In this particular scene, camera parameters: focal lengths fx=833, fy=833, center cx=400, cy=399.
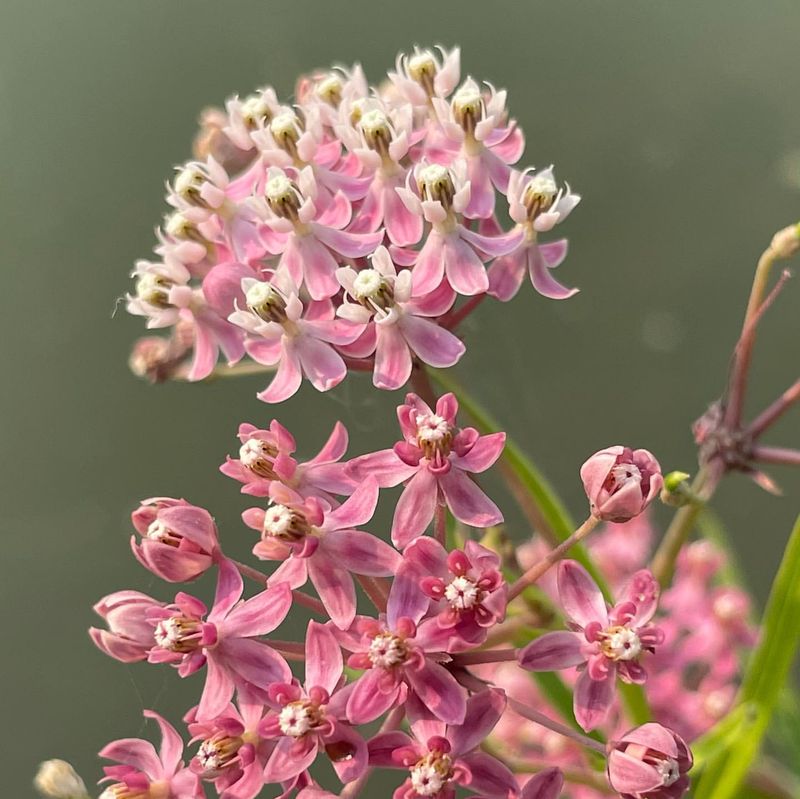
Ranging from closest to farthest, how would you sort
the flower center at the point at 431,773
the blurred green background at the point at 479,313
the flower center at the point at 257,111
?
the flower center at the point at 431,773
the flower center at the point at 257,111
the blurred green background at the point at 479,313

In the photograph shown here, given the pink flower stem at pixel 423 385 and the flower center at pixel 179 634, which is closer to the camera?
the flower center at pixel 179 634

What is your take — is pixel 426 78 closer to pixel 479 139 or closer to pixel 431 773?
pixel 479 139

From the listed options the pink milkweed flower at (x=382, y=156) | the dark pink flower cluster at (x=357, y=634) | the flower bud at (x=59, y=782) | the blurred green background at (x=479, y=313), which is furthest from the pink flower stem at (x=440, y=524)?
the blurred green background at (x=479, y=313)

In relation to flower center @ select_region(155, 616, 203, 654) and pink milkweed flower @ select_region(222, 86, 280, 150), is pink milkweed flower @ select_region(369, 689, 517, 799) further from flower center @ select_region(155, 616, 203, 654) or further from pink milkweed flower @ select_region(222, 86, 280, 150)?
pink milkweed flower @ select_region(222, 86, 280, 150)

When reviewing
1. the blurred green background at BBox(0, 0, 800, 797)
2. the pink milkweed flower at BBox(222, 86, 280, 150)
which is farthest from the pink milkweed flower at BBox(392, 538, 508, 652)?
the blurred green background at BBox(0, 0, 800, 797)

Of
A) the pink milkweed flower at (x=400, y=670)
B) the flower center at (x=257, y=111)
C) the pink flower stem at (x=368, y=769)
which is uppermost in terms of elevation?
the flower center at (x=257, y=111)

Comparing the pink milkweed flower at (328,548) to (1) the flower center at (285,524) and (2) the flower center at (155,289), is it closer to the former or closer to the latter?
(1) the flower center at (285,524)

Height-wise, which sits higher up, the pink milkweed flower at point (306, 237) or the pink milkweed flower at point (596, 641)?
the pink milkweed flower at point (306, 237)

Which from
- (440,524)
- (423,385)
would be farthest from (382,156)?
(440,524)
